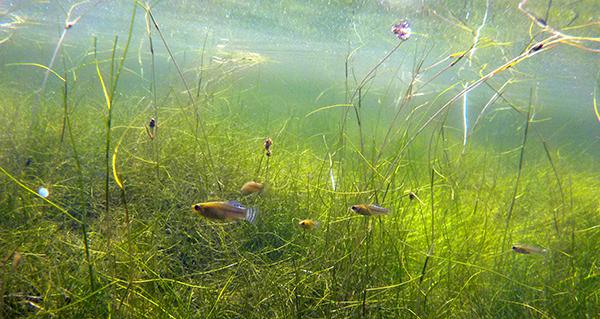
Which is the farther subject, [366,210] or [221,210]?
[366,210]

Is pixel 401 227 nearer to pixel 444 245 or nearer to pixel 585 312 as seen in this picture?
pixel 444 245

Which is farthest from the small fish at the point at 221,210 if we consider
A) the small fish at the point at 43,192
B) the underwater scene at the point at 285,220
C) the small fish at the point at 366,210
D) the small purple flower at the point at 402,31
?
the small fish at the point at 43,192

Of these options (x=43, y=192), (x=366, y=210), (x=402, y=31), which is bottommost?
(x=43, y=192)

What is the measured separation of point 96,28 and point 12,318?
37599 mm

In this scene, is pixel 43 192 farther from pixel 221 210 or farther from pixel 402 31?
pixel 402 31

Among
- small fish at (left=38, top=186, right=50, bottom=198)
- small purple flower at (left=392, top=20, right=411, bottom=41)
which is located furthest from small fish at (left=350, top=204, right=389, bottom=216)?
small fish at (left=38, top=186, right=50, bottom=198)

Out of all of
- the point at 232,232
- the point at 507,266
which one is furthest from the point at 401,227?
the point at 232,232

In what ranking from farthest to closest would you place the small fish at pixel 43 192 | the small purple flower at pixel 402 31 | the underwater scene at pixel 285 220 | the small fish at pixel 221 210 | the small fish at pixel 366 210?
the small fish at pixel 43 192
the small purple flower at pixel 402 31
the underwater scene at pixel 285 220
the small fish at pixel 366 210
the small fish at pixel 221 210

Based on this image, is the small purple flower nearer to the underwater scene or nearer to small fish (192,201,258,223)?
the underwater scene

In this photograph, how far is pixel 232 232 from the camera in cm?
407

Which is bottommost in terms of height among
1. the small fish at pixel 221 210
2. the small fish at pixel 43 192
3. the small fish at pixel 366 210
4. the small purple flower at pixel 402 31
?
the small fish at pixel 43 192

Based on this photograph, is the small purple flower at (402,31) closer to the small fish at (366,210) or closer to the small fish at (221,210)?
the small fish at (366,210)

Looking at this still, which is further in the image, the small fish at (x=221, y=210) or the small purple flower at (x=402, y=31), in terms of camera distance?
the small purple flower at (x=402, y=31)

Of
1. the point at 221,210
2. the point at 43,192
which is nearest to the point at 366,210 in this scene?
the point at 221,210
